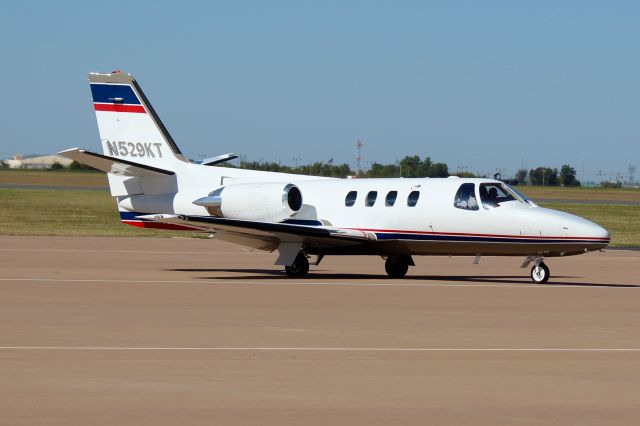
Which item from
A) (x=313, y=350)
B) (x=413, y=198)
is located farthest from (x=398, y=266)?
(x=313, y=350)

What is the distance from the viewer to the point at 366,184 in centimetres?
2620

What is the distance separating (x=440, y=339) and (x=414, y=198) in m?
11.1

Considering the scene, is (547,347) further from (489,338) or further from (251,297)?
(251,297)

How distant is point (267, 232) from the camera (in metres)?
24.2

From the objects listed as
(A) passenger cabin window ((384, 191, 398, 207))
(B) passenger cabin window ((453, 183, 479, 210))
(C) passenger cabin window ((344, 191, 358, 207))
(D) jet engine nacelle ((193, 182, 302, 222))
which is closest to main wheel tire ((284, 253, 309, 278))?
(D) jet engine nacelle ((193, 182, 302, 222))

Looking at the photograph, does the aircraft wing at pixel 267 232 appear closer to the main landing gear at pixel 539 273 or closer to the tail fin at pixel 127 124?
the tail fin at pixel 127 124

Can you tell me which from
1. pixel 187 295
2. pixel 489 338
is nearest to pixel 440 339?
pixel 489 338

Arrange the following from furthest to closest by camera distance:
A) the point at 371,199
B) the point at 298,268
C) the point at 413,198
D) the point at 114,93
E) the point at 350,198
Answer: the point at 114,93, the point at 350,198, the point at 371,199, the point at 298,268, the point at 413,198

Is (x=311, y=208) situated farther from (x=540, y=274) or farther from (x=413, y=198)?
(x=540, y=274)

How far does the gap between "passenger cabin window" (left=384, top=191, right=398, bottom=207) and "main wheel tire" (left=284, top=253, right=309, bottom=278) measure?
2167 mm

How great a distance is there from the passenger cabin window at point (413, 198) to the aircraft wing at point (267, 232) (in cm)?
109

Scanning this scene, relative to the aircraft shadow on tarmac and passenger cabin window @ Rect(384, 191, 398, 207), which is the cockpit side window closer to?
the aircraft shadow on tarmac

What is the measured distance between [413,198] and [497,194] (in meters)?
1.85

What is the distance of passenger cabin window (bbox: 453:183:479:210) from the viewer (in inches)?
947
